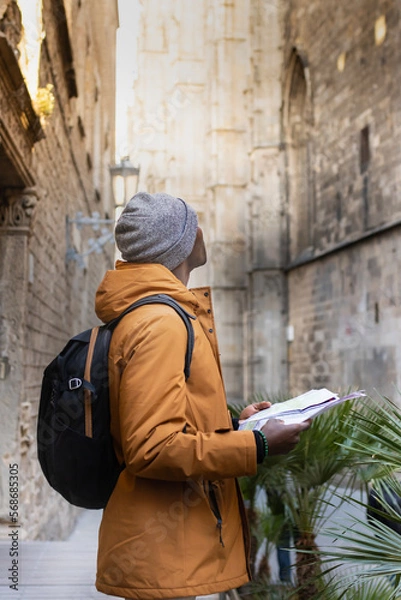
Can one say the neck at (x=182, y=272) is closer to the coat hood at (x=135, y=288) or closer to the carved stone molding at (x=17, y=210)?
the coat hood at (x=135, y=288)

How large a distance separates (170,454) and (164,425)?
0.06m

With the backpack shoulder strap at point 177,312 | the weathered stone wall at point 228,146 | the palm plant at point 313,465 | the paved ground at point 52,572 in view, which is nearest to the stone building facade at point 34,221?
the paved ground at point 52,572

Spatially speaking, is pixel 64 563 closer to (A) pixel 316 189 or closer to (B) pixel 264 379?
(A) pixel 316 189

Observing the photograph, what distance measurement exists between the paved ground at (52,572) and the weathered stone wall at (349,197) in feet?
27.7

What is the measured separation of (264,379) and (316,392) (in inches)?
764

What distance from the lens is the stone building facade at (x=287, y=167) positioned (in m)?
13.4

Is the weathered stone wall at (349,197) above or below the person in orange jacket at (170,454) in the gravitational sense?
above

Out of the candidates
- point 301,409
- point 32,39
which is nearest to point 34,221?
point 32,39

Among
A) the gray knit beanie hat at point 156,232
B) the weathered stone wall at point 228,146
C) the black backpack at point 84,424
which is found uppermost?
the weathered stone wall at point 228,146

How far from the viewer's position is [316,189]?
17.0m

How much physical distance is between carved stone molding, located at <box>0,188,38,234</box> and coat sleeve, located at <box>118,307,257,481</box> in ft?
14.1

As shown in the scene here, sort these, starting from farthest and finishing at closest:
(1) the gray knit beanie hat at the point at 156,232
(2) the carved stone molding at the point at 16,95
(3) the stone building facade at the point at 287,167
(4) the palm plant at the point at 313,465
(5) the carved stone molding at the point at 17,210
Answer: (3) the stone building facade at the point at 287,167 → (5) the carved stone molding at the point at 17,210 → (2) the carved stone molding at the point at 16,95 → (4) the palm plant at the point at 313,465 → (1) the gray knit beanie hat at the point at 156,232

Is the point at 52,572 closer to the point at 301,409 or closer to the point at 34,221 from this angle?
the point at 301,409

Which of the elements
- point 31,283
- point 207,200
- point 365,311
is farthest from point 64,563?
point 207,200
